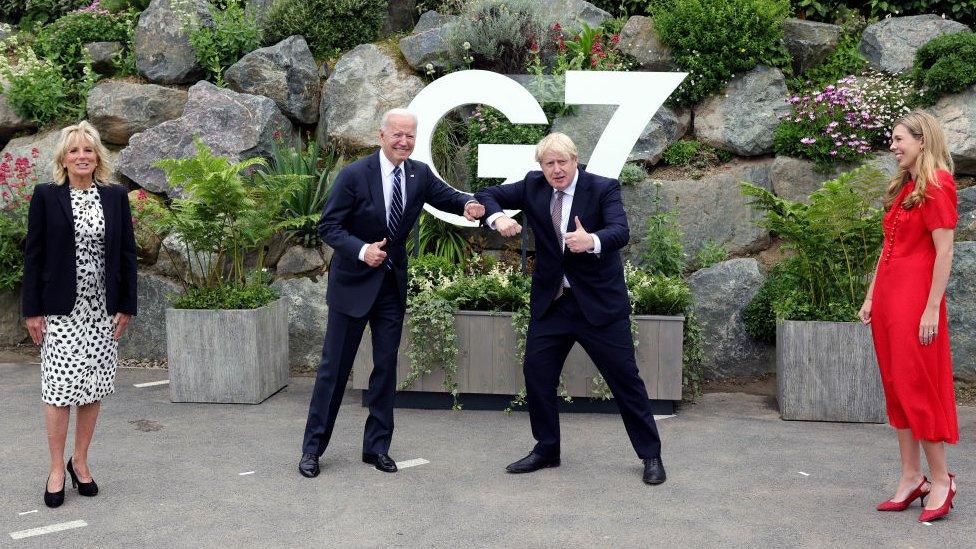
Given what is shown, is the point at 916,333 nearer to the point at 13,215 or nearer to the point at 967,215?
the point at 967,215

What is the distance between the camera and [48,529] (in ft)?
13.8

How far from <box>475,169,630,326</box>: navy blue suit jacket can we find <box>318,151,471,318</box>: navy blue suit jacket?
23.0 inches


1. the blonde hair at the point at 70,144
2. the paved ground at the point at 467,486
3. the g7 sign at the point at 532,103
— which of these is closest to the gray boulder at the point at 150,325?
the paved ground at the point at 467,486

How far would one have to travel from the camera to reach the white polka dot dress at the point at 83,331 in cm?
449

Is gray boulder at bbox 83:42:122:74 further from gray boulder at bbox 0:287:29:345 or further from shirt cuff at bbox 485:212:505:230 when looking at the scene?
shirt cuff at bbox 485:212:505:230

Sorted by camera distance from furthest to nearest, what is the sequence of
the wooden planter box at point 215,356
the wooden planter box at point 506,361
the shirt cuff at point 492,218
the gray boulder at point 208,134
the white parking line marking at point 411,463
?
the gray boulder at point 208,134 < the wooden planter box at point 215,356 < the wooden planter box at point 506,361 < the white parking line marking at point 411,463 < the shirt cuff at point 492,218

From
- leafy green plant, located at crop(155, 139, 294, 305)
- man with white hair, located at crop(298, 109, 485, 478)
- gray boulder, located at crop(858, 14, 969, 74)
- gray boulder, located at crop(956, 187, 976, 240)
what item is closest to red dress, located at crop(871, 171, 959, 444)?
man with white hair, located at crop(298, 109, 485, 478)

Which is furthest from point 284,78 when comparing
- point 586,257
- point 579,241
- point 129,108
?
point 579,241

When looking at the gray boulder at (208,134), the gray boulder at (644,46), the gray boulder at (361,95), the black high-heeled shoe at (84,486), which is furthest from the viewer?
the gray boulder at (644,46)

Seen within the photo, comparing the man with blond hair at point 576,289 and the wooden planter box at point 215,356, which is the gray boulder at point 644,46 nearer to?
the man with blond hair at point 576,289

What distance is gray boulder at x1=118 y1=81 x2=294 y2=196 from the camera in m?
8.71

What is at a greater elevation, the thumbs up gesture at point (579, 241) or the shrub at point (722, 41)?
the shrub at point (722, 41)

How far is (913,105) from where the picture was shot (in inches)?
324

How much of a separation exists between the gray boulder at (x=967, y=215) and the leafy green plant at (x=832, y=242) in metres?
1.43
